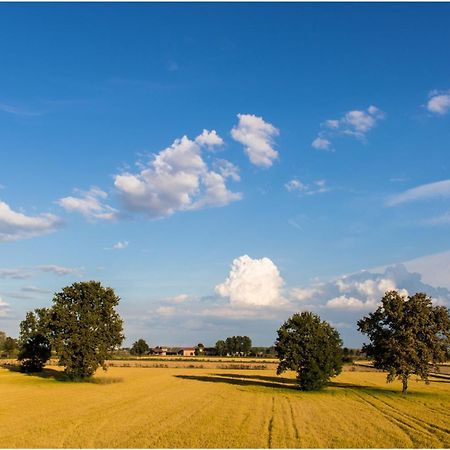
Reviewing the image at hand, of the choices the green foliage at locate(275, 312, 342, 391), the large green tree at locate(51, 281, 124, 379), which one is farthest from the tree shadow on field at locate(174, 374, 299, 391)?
the large green tree at locate(51, 281, 124, 379)

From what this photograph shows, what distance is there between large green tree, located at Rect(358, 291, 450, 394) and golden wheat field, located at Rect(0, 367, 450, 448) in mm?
3854

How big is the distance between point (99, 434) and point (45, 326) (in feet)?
187

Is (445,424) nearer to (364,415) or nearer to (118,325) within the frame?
(364,415)

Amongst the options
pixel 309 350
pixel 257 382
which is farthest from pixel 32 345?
pixel 309 350

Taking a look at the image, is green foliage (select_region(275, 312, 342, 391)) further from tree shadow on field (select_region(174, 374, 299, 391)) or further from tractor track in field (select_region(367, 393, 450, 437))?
tractor track in field (select_region(367, 393, 450, 437))

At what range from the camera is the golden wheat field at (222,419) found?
31.2 m

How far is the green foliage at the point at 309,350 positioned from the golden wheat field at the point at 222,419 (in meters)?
3.91

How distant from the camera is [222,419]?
4016cm

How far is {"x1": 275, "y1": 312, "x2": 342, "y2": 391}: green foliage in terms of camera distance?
70.1 m

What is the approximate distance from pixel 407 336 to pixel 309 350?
13.3 meters

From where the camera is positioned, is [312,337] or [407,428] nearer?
[407,428]

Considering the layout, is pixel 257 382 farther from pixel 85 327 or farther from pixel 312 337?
pixel 85 327

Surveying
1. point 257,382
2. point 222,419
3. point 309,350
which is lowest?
point 222,419

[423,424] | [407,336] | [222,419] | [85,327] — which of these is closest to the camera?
[423,424]
